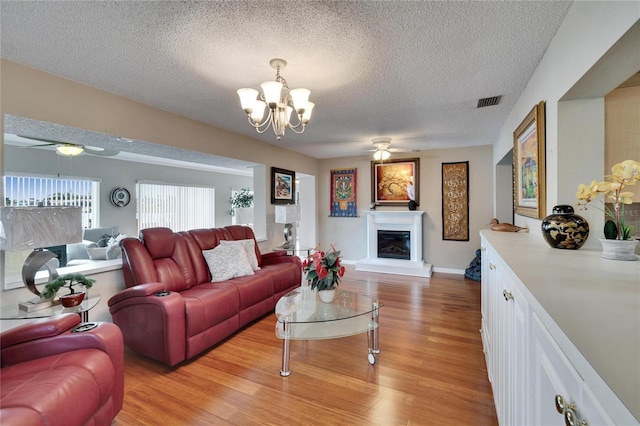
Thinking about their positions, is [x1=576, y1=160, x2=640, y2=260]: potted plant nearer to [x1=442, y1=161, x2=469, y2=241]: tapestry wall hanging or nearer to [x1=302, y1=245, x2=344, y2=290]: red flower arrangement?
[x1=302, y1=245, x2=344, y2=290]: red flower arrangement

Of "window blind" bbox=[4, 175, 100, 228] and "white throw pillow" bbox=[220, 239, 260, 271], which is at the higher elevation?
"window blind" bbox=[4, 175, 100, 228]

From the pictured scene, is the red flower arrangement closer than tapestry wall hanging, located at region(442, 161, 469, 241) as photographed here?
Yes

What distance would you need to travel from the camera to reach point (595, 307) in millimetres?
715

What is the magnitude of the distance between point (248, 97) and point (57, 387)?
75.7 inches

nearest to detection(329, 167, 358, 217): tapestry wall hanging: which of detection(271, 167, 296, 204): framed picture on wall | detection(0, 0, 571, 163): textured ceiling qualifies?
detection(271, 167, 296, 204): framed picture on wall

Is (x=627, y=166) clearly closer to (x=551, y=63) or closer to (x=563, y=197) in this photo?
(x=563, y=197)

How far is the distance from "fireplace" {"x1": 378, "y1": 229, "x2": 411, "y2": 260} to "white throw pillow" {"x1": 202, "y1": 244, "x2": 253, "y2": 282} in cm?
326

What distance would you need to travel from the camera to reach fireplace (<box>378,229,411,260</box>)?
5.61m

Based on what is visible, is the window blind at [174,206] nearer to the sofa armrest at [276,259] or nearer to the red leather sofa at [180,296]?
the red leather sofa at [180,296]

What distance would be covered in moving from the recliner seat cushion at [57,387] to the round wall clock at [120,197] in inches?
213

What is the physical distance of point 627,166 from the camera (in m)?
1.17

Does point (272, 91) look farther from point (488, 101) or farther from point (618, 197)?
point (488, 101)

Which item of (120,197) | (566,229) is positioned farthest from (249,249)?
(120,197)

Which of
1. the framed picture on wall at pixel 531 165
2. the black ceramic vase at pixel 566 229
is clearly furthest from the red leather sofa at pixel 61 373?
the framed picture on wall at pixel 531 165
